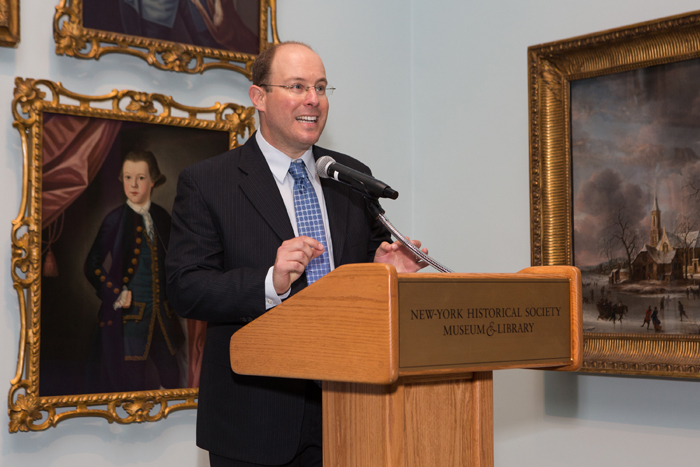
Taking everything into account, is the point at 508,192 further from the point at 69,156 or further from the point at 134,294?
the point at 69,156

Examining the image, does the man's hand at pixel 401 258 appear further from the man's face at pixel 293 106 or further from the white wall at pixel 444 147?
the white wall at pixel 444 147

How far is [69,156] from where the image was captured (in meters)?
3.12

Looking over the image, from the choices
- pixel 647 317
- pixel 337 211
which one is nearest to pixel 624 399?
pixel 647 317

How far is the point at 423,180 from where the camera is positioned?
4.20m

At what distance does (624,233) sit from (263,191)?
5.87 ft

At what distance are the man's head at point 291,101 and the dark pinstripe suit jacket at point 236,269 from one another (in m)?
0.10

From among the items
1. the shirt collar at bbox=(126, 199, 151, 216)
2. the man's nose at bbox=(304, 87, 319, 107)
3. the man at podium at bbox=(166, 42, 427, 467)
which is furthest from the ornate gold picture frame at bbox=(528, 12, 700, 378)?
the shirt collar at bbox=(126, 199, 151, 216)

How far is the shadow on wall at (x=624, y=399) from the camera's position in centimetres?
303

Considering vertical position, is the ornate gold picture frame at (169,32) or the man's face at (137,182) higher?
the ornate gold picture frame at (169,32)

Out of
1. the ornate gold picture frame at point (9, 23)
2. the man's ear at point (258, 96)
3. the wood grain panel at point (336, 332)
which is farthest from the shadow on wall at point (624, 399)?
the ornate gold picture frame at point (9, 23)

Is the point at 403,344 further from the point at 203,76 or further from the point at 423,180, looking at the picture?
the point at 423,180

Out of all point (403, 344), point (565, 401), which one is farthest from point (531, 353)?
point (565, 401)

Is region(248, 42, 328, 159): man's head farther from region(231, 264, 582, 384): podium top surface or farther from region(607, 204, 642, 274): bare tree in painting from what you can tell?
region(607, 204, 642, 274): bare tree in painting

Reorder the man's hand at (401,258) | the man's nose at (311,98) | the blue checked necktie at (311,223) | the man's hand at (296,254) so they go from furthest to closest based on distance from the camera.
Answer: the man's nose at (311,98) → the blue checked necktie at (311,223) → the man's hand at (401,258) → the man's hand at (296,254)
